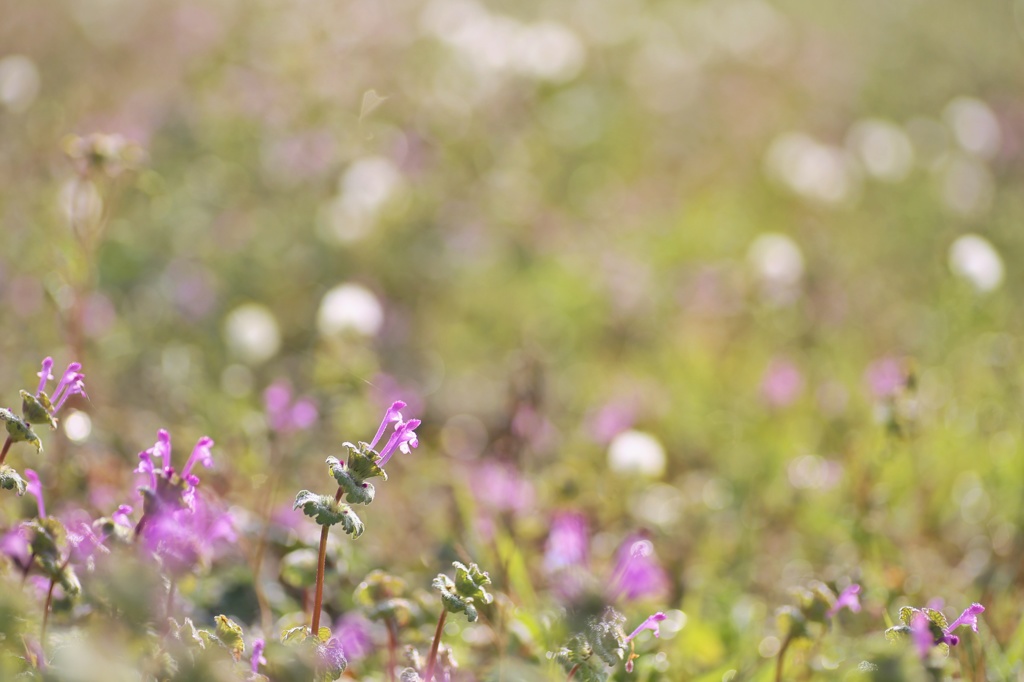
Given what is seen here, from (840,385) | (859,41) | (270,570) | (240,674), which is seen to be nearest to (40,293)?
(270,570)

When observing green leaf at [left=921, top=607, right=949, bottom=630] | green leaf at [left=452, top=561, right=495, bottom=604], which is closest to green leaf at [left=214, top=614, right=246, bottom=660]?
green leaf at [left=452, top=561, right=495, bottom=604]

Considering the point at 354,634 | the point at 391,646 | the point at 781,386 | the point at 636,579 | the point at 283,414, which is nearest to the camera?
the point at 391,646

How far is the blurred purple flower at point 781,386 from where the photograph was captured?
2570 millimetres

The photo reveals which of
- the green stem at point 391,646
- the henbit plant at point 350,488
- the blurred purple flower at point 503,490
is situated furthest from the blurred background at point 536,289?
the henbit plant at point 350,488

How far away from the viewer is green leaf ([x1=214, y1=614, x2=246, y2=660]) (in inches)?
44.5

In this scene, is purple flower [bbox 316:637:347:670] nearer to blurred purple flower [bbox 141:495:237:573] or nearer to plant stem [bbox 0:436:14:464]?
blurred purple flower [bbox 141:495:237:573]

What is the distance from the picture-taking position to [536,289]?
318cm

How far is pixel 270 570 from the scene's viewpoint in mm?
1771

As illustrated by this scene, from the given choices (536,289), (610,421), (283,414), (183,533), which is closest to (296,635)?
(183,533)

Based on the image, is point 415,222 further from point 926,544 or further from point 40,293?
point 926,544

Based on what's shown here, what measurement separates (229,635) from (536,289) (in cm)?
213

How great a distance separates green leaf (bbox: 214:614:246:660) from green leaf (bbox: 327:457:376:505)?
219 mm

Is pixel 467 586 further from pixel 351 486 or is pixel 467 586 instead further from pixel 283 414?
pixel 283 414

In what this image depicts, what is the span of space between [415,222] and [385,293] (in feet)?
0.88
